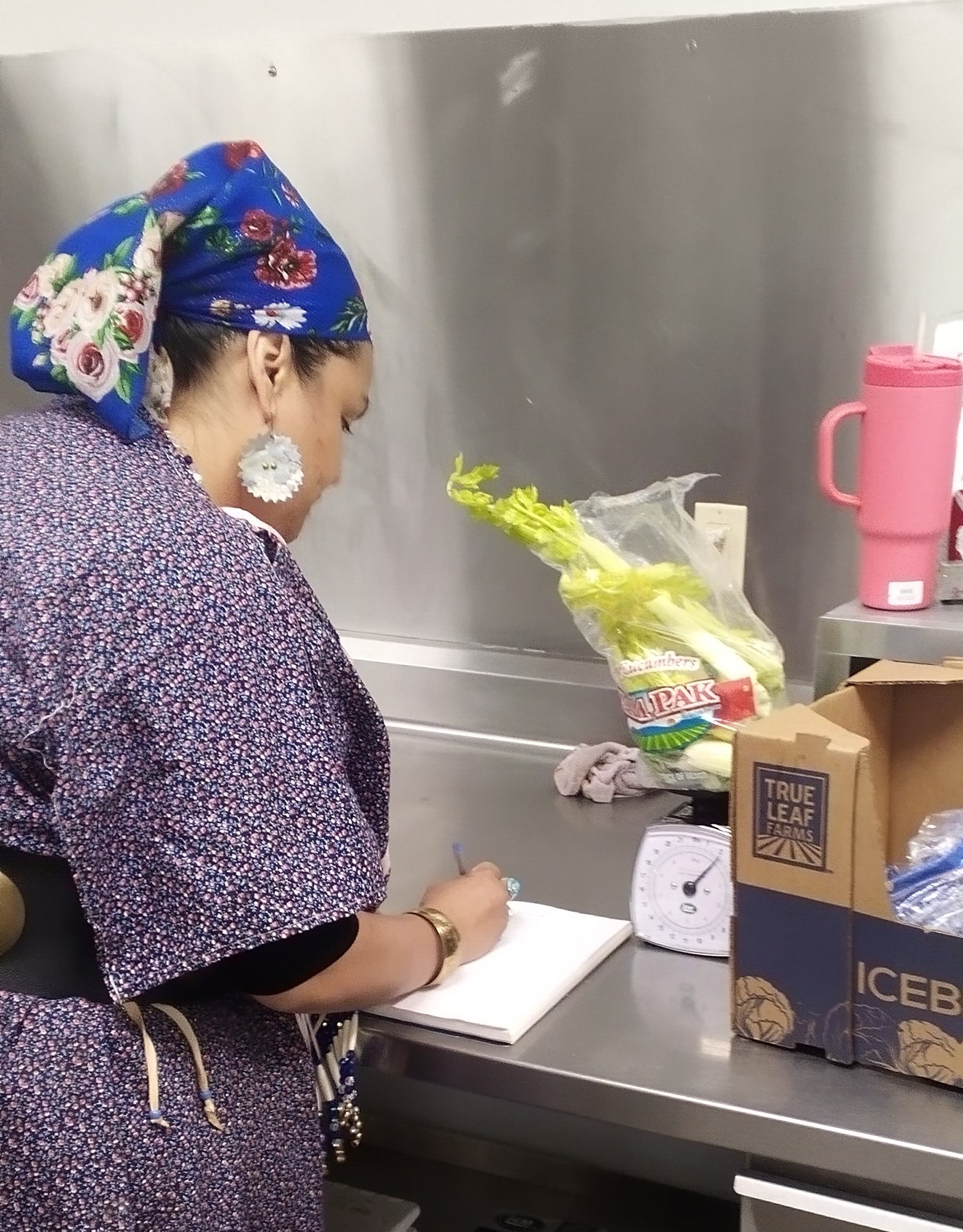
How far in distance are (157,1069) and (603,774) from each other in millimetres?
654

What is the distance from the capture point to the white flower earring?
3.22ft

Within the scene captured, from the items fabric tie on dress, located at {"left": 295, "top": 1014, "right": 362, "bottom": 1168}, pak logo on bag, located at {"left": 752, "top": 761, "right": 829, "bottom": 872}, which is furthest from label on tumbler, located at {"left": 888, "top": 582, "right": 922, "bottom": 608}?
fabric tie on dress, located at {"left": 295, "top": 1014, "right": 362, "bottom": 1168}

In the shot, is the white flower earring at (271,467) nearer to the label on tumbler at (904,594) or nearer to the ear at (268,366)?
the ear at (268,366)

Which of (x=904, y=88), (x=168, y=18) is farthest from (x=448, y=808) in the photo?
(x=168, y=18)

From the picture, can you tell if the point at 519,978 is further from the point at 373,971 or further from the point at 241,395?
the point at 241,395

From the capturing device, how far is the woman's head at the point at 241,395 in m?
0.96

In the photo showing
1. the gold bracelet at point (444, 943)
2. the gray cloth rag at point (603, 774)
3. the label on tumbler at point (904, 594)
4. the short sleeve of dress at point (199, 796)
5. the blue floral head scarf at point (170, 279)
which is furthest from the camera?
the gray cloth rag at point (603, 774)

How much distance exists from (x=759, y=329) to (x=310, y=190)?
0.55 metres

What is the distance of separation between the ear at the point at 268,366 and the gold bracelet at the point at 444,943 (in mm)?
385

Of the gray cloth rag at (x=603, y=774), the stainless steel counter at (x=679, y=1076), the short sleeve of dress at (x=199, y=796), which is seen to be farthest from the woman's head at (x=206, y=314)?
the gray cloth rag at (x=603, y=774)

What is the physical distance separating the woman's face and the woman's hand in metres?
0.31

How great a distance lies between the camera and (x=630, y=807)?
140 centimetres

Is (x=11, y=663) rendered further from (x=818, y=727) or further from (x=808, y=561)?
(x=808, y=561)

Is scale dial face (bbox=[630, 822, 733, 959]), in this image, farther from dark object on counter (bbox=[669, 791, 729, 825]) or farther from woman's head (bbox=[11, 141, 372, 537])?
woman's head (bbox=[11, 141, 372, 537])
